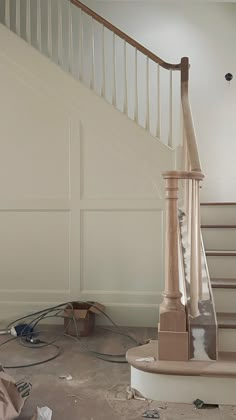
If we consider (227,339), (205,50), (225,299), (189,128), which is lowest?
(227,339)

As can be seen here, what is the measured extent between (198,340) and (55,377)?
3.13 ft

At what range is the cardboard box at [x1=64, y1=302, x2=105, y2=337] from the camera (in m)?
3.58

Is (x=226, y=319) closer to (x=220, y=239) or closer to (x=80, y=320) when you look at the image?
(x=220, y=239)

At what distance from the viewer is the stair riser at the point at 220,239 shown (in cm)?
359

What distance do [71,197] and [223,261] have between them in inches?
59.9

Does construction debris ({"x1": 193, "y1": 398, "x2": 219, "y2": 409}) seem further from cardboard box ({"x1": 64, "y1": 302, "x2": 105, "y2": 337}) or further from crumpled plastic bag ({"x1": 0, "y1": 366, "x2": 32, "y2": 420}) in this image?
cardboard box ({"x1": 64, "y1": 302, "x2": 105, "y2": 337})

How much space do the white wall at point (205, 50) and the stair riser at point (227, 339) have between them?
9.09ft

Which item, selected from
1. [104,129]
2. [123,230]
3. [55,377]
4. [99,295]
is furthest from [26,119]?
[55,377]

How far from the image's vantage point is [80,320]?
360 cm

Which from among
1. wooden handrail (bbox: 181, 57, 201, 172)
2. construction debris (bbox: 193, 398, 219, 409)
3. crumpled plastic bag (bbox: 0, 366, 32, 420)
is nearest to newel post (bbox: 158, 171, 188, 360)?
construction debris (bbox: 193, 398, 219, 409)

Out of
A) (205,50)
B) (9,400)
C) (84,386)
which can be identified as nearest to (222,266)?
(84,386)

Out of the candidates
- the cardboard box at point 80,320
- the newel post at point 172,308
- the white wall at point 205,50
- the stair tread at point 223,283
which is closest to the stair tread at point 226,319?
the stair tread at point 223,283

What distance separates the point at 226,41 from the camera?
505cm

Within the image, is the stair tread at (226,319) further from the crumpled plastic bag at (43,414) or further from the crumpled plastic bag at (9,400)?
the crumpled plastic bag at (9,400)
